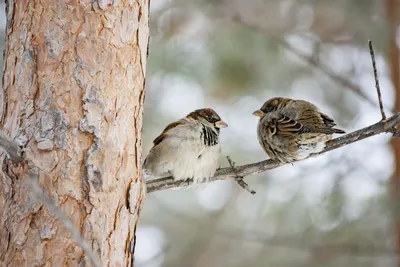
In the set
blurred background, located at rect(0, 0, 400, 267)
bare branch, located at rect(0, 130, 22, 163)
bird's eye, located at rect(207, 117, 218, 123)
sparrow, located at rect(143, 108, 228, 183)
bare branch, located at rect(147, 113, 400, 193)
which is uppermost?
blurred background, located at rect(0, 0, 400, 267)

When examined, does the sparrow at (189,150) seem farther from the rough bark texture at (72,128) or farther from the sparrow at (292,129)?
the rough bark texture at (72,128)

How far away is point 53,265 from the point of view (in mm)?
1741

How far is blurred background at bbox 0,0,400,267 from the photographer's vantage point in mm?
4617

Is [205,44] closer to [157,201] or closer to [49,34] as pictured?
[157,201]

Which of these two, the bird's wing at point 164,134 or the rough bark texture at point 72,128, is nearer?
the rough bark texture at point 72,128

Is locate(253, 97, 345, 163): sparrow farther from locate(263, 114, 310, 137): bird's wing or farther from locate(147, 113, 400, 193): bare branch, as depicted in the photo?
locate(147, 113, 400, 193): bare branch

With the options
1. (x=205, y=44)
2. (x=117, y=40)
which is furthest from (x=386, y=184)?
(x=117, y=40)

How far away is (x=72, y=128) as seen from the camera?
1805 mm

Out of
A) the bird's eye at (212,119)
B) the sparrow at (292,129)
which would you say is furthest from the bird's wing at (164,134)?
the sparrow at (292,129)

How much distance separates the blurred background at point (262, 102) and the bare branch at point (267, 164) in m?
1.57

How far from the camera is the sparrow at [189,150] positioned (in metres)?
2.77

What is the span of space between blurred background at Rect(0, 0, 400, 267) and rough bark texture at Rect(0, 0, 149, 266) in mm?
2408

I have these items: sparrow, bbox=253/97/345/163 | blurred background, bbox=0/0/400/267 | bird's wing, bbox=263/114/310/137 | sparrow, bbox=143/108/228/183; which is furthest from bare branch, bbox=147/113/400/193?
blurred background, bbox=0/0/400/267

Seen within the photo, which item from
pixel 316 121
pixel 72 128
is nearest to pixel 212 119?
pixel 316 121
